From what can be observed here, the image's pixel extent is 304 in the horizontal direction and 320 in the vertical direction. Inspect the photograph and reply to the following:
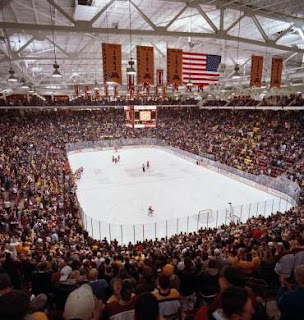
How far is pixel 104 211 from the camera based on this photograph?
17.5 m

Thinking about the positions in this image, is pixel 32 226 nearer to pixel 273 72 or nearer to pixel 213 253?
pixel 213 253

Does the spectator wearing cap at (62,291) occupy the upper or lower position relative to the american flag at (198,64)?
lower

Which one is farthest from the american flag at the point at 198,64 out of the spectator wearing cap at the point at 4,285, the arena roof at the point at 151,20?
the spectator wearing cap at the point at 4,285

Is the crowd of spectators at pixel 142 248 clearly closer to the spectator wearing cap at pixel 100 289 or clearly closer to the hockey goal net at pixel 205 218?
the spectator wearing cap at pixel 100 289

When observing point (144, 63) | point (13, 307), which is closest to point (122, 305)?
point (13, 307)

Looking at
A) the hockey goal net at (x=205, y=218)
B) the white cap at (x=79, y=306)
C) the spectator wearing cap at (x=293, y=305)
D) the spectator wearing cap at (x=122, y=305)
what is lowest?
the hockey goal net at (x=205, y=218)

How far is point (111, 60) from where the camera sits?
10.3 metres

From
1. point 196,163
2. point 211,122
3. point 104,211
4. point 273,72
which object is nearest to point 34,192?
point 104,211

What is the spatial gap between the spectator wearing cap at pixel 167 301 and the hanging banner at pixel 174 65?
947 cm

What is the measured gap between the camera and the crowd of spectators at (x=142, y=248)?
2.88 m

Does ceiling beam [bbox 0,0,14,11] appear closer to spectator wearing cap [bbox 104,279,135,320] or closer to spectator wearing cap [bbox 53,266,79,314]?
spectator wearing cap [bbox 53,266,79,314]

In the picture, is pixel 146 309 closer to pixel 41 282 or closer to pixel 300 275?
pixel 300 275

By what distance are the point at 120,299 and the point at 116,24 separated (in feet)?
42.7

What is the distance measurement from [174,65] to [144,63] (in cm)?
129
